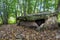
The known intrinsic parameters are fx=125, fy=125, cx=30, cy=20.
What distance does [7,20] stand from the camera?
14.9m

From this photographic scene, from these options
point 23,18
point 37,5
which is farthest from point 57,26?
point 37,5

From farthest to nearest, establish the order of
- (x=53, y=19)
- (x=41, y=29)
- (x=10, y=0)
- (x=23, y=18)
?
1. (x=10, y=0)
2. (x=23, y=18)
3. (x=53, y=19)
4. (x=41, y=29)

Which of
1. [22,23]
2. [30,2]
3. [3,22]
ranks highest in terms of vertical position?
[30,2]

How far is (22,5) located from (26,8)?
622 millimetres

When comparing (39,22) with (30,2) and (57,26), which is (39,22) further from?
(30,2)

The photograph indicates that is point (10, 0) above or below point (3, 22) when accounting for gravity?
above

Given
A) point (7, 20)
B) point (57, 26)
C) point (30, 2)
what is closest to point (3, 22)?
point (7, 20)

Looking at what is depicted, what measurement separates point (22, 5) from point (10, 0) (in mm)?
1606

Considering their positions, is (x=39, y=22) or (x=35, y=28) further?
(x=39, y=22)

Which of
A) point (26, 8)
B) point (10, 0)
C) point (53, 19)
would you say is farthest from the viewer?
point (26, 8)

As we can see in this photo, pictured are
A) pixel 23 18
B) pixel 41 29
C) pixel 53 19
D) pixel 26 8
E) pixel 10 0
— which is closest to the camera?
pixel 41 29

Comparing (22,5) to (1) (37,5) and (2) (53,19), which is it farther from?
(2) (53,19)

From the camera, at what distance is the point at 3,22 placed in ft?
47.5

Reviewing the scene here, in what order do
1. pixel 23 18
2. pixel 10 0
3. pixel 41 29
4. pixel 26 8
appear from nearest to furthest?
1. pixel 41 29
2. pixel 23 18
3. pixel 10 0
4. pixel 26 8
